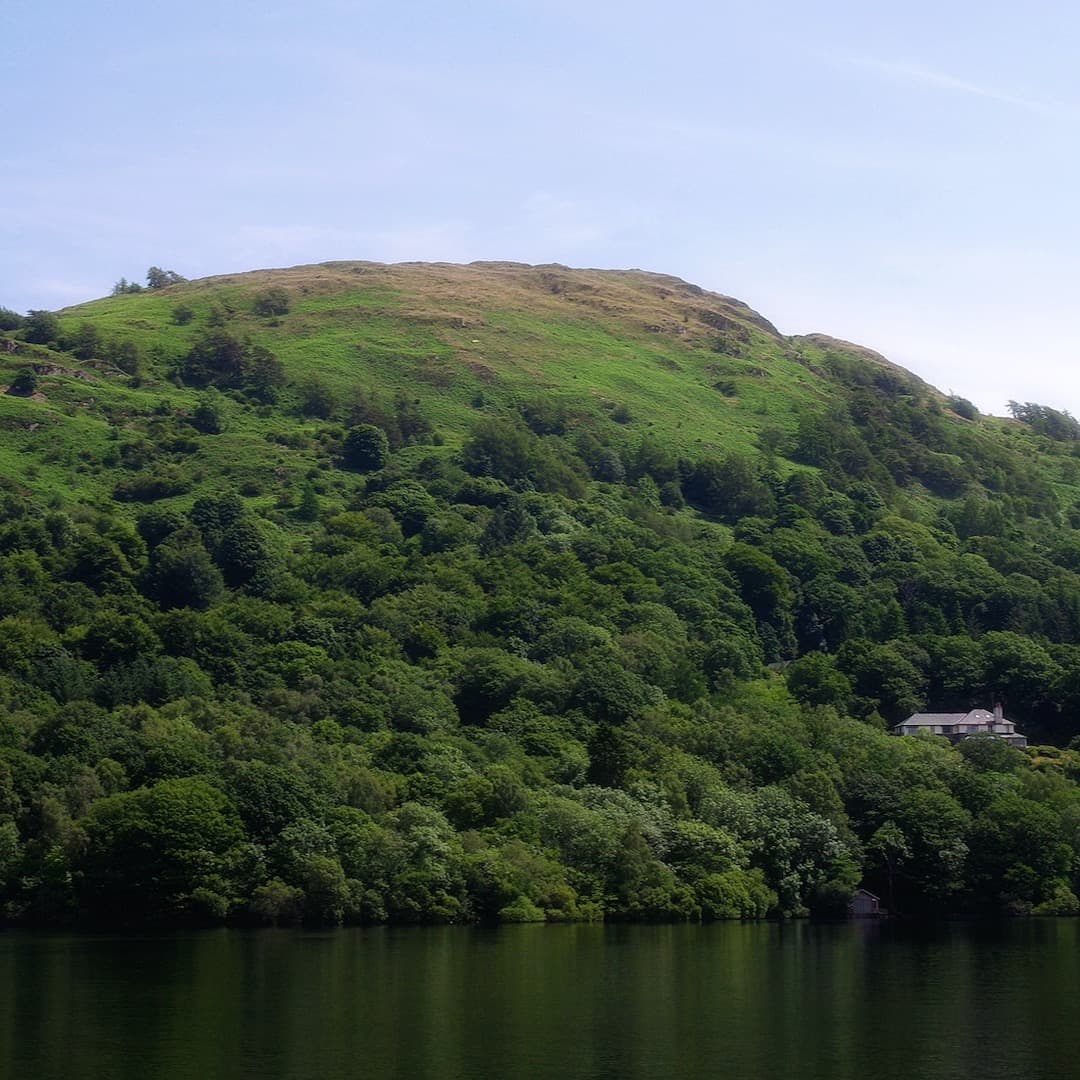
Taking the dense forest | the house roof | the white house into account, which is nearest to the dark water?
the dense forest

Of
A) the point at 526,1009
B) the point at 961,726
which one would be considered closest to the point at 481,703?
the point at 961,726

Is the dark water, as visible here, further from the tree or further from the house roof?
the house roof

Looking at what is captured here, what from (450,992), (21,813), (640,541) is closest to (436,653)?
(640,541)

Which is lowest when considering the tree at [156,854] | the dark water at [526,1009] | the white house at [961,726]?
the dark water at [526,1009]

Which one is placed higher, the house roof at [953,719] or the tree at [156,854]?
the house roof at [953,719]

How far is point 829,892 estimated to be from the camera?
106m

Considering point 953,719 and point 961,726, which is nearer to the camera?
point 961,726

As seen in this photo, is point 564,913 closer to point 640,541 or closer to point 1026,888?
point 1026,888

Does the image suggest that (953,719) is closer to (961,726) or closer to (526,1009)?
(961,726)

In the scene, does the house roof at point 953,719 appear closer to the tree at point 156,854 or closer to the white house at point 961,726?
the white house at point 961,726

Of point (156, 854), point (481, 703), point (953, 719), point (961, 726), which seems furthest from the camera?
point (953, 719)

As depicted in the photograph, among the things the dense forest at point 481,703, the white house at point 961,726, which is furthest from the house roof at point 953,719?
the dense forest at point 481,703

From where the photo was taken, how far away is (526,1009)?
54344mm

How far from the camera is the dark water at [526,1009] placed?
44.8m
